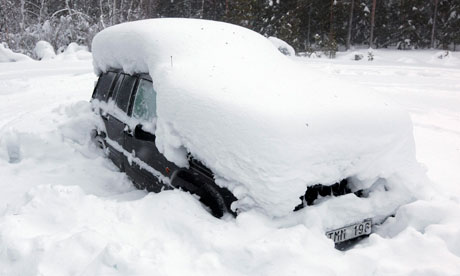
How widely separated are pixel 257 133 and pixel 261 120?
112 mm

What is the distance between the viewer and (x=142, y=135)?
3635 mm

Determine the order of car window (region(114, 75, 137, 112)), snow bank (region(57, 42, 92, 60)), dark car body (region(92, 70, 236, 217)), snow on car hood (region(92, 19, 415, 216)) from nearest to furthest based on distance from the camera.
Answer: snow on car hood (region(92, 19, 415, 216)) → dark car body (region(92, 70, 236, 217)) → car window (region(114, 75, 137, 112)) → snow bank (region(57, 42, 92, 60))

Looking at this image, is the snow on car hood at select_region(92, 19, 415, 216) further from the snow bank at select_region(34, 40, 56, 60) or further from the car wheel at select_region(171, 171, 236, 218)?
the snow bank at select_region(34, 40, 56, 60)

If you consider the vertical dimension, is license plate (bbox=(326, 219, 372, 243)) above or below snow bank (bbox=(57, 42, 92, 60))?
below

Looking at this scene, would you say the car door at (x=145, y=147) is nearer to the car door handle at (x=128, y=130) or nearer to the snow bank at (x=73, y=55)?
the car door handle at (x=128, y=130)

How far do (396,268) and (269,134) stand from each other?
1248 mm

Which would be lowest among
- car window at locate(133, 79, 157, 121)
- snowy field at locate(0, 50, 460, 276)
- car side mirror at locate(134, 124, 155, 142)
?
snowy field at locate(0, 50, 460, 276)

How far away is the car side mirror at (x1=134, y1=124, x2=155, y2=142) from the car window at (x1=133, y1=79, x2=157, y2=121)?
161 millimetres

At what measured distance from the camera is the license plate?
2.95 metres

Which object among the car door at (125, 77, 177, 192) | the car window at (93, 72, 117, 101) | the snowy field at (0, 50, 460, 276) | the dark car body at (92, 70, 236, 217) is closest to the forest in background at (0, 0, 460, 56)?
the car window at (93, 72, 117, 101)

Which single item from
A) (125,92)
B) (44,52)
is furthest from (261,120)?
(44,52)

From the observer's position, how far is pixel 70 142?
5.47 meters

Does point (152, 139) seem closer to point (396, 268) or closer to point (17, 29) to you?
point (396, 268)

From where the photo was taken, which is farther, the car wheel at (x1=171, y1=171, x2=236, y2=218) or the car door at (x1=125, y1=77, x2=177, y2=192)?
the car door at (x1=125, y1=77, x2=177, y2=192)
